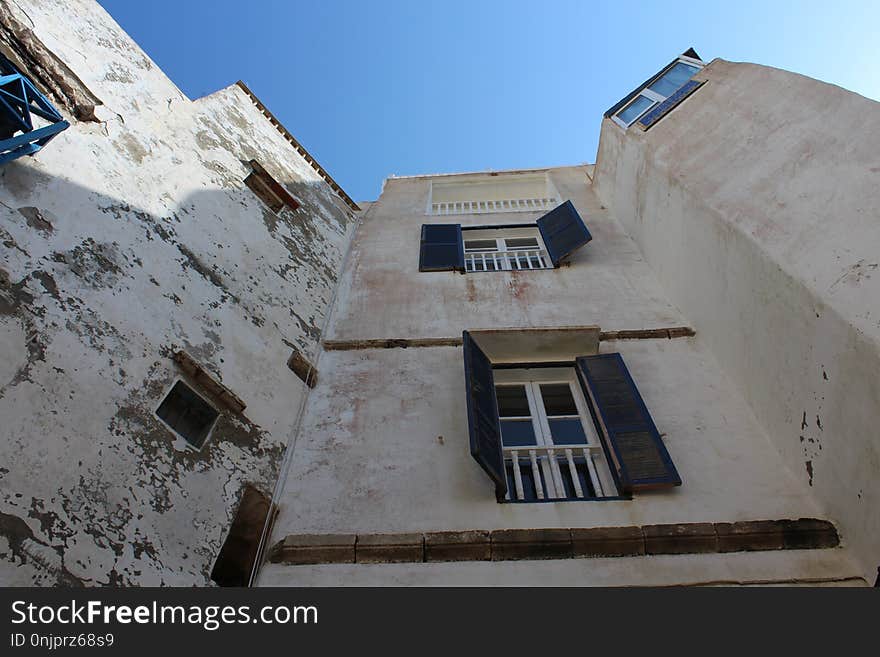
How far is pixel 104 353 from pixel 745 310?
5.84 m

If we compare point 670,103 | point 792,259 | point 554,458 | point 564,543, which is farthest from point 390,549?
point 670,103

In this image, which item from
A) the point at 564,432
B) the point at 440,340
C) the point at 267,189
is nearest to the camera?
the point at 564,432

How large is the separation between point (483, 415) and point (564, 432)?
97 cm

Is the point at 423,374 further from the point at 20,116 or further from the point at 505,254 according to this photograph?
the point at 20,116

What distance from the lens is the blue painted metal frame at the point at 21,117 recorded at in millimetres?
4562

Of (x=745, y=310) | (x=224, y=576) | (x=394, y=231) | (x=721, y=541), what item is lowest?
(x=224, y=576)

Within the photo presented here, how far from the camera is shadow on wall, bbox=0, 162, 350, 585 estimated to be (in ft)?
11.7

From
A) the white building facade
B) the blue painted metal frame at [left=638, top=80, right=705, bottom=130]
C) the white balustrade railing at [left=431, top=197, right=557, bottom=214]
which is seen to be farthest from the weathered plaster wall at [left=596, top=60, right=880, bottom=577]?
the white balustrade railing at [left=431, top=197, right=557, bottom=214]

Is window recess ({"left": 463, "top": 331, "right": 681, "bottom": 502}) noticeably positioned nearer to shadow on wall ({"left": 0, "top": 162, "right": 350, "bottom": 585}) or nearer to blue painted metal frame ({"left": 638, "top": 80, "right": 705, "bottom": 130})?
shadow on wall ({"left": 0, "top": 162, "right": 350, "bottom": 585})

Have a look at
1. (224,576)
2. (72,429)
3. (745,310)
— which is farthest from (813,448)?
(72,429)

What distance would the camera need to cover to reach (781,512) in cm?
497

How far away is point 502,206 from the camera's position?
38.8 ft
